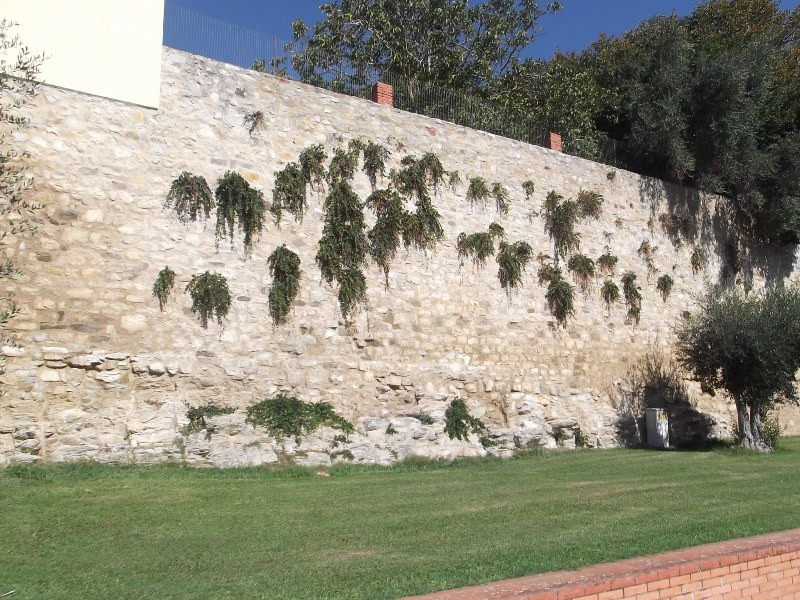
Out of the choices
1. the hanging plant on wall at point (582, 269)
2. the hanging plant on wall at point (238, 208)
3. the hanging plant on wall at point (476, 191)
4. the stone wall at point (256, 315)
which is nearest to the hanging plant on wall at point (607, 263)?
the stone wall at point (256, 315)

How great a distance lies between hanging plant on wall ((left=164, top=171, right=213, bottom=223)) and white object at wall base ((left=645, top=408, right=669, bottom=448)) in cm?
1148

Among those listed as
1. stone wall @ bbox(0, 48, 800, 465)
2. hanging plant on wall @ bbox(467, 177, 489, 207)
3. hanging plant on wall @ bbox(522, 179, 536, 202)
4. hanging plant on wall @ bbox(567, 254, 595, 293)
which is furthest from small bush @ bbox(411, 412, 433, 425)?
hanging plant on wall @ bbox(522, 179, 536, 202)

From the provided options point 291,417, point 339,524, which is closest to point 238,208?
point 291,417

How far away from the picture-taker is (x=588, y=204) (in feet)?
58.8

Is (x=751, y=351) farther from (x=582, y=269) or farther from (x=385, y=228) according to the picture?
(x=385, y=228)

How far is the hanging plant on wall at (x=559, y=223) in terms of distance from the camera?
17141 millimetres

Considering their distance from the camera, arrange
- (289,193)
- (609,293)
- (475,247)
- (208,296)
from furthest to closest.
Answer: (609,293), (475,247), (289,193), (208,296)

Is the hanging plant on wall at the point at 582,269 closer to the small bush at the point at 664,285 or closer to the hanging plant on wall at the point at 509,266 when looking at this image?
the hanging plant on wall at the point at 509,266

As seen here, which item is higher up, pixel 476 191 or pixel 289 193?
pixel 476 191

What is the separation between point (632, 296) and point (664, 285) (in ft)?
4.61

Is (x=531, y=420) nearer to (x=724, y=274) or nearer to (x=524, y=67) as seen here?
(x=724, y=274)

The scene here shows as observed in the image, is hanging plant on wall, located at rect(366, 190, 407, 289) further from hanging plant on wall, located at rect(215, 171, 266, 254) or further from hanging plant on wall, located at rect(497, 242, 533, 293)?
hanging plant on wall, located at rect(497, 242, 533, 293)

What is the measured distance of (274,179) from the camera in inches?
525

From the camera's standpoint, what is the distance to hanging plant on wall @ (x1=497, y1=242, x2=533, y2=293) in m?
16.1
